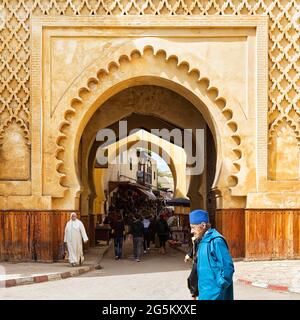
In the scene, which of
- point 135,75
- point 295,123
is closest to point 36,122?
point 135,75

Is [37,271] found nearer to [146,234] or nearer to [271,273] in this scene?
[271,273]

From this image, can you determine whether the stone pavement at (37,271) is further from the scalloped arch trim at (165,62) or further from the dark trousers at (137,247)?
the scalloped arch trim at (165,62)

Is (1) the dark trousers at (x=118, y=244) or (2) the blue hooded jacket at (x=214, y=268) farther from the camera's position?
(1) the dark trousers at (x=118, y=244)

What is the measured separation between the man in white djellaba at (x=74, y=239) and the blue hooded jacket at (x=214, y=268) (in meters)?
9.29

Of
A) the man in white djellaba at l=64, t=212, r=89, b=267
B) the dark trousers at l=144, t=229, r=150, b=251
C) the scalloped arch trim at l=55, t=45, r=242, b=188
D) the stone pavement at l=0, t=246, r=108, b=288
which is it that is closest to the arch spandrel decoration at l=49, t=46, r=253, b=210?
the scalloped arch trim at l=55, t=45, r=242, b=188

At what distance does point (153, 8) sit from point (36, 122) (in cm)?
376

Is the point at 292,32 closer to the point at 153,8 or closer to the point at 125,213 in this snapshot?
the point at 153,8

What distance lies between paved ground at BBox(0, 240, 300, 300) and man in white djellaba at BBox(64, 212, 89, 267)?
2.14 feet

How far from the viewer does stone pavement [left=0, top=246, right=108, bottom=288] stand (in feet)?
40.4

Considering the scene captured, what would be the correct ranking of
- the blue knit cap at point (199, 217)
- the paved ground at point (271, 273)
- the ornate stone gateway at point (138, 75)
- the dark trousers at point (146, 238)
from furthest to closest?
the dark trousers at point (146, 238) → the ornate stone gateway at point (138, 75) → the paved ground at point (271, 273) → the blue knit cap at point (199, 217)

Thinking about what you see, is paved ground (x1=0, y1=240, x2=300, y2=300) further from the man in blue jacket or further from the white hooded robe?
the man in blue jacket

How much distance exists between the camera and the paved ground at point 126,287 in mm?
10461

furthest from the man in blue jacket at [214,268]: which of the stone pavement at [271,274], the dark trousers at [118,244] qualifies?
the dark trousers at [118,244]
